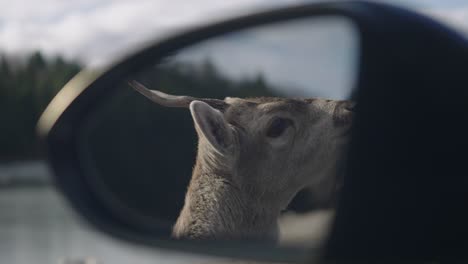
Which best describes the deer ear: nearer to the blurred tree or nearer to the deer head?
the deer head

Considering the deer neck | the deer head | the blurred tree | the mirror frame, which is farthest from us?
the blurred tree

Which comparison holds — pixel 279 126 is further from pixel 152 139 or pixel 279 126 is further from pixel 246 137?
pixel 152 139

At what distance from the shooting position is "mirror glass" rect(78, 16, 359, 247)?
1906 mm

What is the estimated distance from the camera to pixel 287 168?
1.96 m

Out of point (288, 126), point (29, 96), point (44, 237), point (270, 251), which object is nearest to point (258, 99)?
point (288, 126)

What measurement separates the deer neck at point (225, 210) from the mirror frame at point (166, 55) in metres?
0.03

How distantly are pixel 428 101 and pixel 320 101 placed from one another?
27cm

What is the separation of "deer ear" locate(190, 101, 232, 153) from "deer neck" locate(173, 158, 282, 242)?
0.09 meters

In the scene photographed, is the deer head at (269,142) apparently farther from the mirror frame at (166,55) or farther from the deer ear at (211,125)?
the mirror frame at (166,55)

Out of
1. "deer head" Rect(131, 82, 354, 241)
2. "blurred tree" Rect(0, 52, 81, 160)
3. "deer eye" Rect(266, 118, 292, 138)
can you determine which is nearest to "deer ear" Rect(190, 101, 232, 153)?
"deer head" Rect(131, 82, 354, 241)

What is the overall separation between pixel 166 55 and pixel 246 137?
0.45 metres

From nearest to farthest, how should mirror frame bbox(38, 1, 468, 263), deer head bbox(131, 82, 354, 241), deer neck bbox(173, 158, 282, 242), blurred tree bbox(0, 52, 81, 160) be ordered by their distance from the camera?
1. mirror frame bbox(38, 1, 468, 263)
2. deer head bbox(131, 82, 354, 241)
3. deer neck bbox(173, 158, 282, 242)
4. blurred tree bbox(0, 52, 81, 160)

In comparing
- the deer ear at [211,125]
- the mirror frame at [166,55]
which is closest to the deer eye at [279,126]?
the deer ear at [211,125]

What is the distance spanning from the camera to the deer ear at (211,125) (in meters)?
1.96
